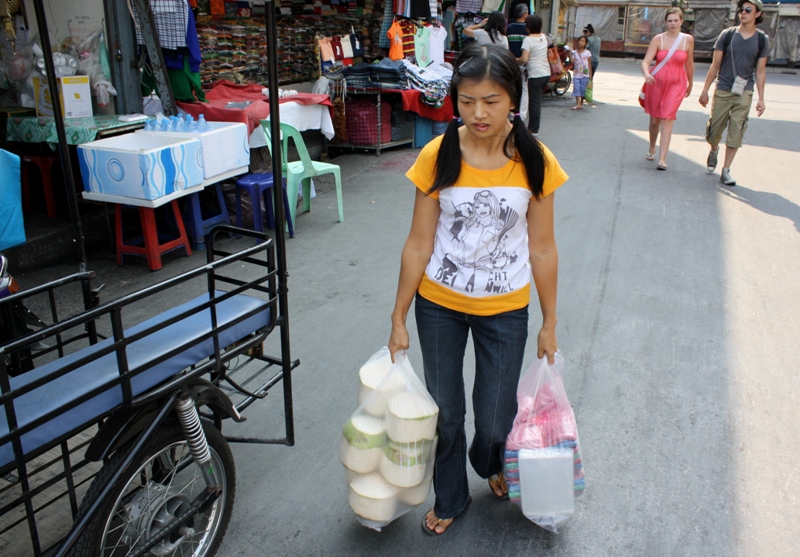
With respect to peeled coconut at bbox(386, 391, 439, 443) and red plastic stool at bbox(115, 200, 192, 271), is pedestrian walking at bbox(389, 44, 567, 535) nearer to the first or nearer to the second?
peeled coconut at bbox(386, 391, 439, 443)

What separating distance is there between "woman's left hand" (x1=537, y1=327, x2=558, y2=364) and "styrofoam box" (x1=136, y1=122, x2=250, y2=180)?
142 inches

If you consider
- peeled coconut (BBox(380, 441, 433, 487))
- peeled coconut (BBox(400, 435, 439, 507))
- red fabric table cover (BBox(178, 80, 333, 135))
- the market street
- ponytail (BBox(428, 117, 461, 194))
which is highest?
ponytail (BBox(428, 117, 461, 194))

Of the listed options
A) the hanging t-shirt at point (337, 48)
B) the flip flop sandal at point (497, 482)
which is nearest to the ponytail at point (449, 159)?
the flip flop sandal at point (497, 482)

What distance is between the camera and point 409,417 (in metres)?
2.26

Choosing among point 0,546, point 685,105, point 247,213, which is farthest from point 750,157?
point 0,546

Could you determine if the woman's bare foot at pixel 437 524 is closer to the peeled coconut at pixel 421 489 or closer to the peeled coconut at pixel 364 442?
the peeled coconut at pixel 421 489

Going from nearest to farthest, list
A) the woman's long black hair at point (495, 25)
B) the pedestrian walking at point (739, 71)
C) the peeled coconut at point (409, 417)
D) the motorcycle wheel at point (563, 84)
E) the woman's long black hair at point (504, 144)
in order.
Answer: the woman's long black hair at point (504, 144) < the peeled coconut at point (409, 417) < the pedestrian walking at point (739, 71) < the woman's long black hair at point (495, 25) < the motorcycle wheel at point (563, 84)

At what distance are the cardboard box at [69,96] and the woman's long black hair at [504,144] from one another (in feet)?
14.2

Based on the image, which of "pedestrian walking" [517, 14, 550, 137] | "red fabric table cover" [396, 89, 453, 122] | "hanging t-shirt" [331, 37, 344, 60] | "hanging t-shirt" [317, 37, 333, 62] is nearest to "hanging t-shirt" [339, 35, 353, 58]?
"hanging t-shirt" [331, 37, 344, 60]

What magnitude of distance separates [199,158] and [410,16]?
218 inches

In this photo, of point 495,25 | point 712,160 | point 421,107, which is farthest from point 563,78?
point 712,160

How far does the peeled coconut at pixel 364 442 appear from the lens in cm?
232

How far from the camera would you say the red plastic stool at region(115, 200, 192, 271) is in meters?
5.01

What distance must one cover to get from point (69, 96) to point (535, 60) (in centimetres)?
679
